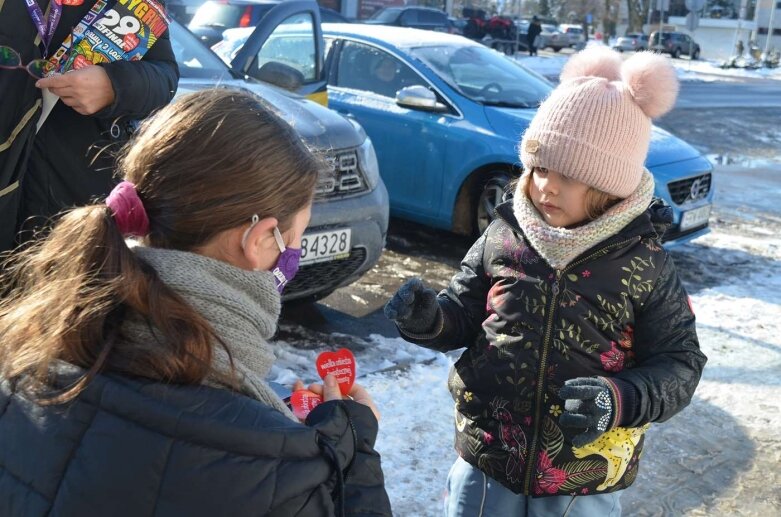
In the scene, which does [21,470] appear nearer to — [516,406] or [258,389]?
[258,389]

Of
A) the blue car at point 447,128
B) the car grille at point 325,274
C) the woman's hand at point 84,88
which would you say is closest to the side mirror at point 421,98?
the blue car at point 447,128

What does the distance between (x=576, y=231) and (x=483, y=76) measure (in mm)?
5111

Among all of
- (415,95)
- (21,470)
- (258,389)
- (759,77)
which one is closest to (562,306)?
(258,389)

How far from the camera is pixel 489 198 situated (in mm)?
6562

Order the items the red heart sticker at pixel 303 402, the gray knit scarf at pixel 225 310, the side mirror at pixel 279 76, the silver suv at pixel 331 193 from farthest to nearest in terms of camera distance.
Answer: the side mirror at pixel 279 76, the silver suv at pixel 331 193, the red heart sticker at pixel 303 402, the gray knit scarf at pixel 225 310

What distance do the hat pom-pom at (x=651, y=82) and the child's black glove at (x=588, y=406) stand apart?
2.38 feet

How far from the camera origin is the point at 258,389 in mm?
1378

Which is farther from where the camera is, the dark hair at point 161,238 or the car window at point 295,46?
the car window at point 295,46

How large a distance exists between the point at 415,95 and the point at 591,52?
433 centimetres

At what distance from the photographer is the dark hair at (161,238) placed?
1307 millimetres

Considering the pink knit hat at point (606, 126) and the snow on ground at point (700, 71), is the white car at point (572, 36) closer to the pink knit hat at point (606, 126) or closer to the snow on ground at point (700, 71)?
the snow on ground at point (700, 71)

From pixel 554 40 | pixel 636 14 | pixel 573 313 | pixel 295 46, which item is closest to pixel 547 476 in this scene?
pixel 573 313

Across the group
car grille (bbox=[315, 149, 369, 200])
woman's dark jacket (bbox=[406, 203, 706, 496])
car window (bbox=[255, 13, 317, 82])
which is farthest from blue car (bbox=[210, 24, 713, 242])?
woman's dark jacket (bbox=[406, 203, 706, 496])

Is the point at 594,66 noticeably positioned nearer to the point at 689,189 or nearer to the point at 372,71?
the point at 689,189
